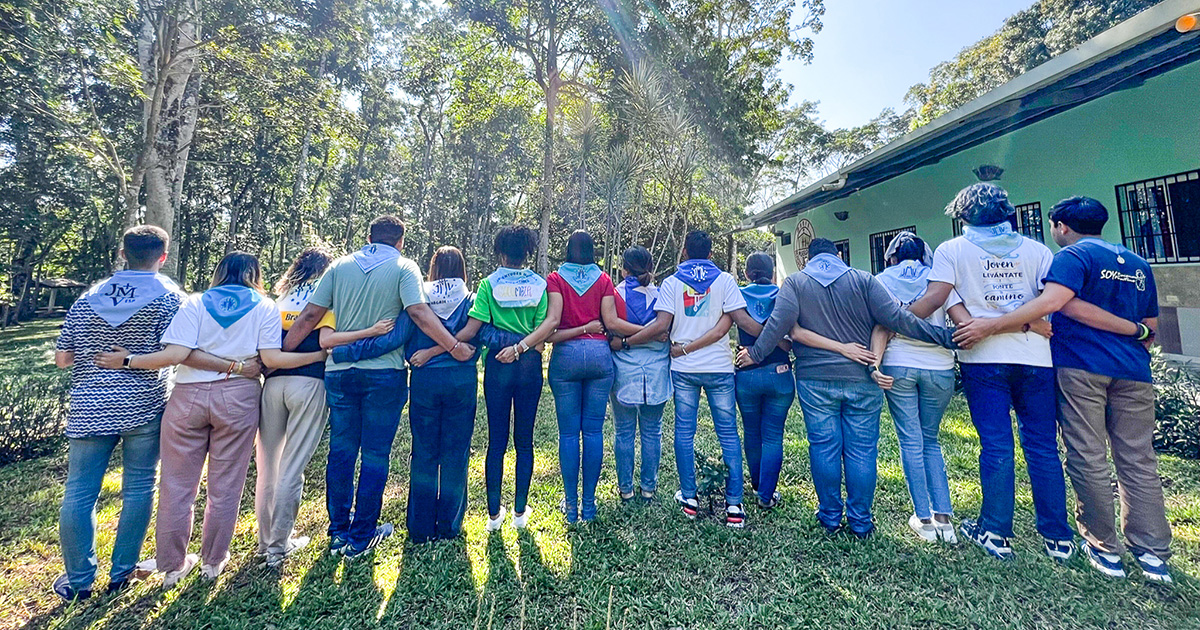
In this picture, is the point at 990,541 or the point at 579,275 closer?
the point at 990,541

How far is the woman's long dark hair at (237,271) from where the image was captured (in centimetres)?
237

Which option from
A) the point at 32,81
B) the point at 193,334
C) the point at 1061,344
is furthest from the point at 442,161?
the point at 1061,344

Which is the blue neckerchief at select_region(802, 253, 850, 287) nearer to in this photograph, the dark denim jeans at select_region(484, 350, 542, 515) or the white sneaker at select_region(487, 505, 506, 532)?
the dark denim jeans at select_region(484, 350, 542, 515)

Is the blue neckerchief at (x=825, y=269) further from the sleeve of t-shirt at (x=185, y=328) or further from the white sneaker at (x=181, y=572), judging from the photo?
the white sneaker at (x=181, y=572)

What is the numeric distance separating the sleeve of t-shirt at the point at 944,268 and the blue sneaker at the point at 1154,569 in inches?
61.9

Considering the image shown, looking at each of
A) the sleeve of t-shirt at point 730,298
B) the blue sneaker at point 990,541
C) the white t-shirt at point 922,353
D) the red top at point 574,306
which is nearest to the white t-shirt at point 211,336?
the red top at point 574,306

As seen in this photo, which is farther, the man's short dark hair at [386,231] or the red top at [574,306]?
the red top at [574,306]

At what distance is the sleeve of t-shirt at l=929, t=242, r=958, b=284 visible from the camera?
2.43 m

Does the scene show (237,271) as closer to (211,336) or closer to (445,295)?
(211,336)

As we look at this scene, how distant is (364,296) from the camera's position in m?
2.39

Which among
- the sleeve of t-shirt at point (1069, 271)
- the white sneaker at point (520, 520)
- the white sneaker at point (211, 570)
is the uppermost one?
the sleeve of t-shirt at point (1069, 271)

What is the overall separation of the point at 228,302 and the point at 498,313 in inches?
52.8

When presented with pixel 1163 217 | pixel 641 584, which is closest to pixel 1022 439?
pixel 641 584

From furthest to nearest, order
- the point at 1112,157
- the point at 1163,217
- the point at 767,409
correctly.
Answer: the point at 1112,157, the point at 1163,217, the point at 767,409
